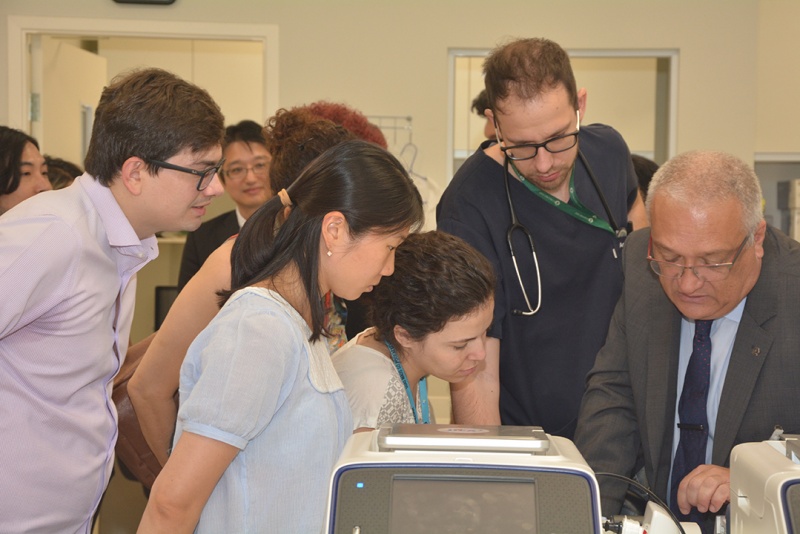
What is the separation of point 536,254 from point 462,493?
1198 mm

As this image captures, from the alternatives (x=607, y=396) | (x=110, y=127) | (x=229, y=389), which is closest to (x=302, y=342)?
(x=229, y=389)

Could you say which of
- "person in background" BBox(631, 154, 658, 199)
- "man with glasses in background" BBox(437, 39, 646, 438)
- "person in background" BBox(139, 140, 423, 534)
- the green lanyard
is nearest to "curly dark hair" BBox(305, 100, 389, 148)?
"man with glasses in background" BBox(437, 39, 646, 438)

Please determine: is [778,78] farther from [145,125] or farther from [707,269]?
[145,125]

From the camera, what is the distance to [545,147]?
1834 mm

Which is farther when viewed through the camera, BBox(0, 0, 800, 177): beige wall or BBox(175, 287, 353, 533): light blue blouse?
BBox(0, 0, 800, 177): beige wall

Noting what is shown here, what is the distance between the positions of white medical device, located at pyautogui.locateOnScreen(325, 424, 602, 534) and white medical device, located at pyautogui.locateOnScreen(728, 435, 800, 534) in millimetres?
181

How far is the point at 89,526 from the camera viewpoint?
5.09ft

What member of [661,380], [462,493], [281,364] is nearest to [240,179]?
[661,380]

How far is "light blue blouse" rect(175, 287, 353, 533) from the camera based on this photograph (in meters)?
1.11

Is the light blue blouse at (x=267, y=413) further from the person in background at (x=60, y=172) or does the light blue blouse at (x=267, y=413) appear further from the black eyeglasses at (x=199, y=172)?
the person in background at (x=60, y=172)

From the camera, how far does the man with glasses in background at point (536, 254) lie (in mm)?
1877

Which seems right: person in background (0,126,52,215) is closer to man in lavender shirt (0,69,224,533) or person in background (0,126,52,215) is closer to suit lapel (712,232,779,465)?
man in lavender shirt (0,69,224,533)

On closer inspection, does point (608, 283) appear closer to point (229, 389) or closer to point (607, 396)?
point (607, 396)

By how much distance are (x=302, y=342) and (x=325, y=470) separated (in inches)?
6.9
